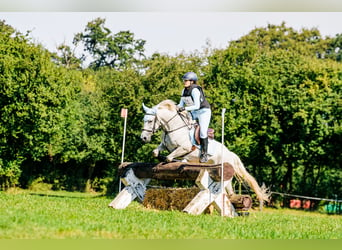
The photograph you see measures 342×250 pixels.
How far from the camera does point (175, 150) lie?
40.8 feet

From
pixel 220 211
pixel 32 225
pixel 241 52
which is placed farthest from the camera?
pixel 241 52

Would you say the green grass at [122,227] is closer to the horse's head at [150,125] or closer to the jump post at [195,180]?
the jump post at [195,180]

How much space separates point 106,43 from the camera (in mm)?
42812

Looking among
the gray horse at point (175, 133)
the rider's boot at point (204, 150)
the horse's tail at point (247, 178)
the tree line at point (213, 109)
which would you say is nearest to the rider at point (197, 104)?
the rider's boot at point (204, 150)

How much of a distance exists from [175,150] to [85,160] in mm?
20325

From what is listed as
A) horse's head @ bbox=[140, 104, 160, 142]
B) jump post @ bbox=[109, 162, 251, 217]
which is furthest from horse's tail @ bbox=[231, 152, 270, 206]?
horse's head @ bbox=[140, 104, 160, 142]

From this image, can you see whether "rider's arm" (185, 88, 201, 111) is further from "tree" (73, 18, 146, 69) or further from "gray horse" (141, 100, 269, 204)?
"tree" (73, 18, 146, 69)

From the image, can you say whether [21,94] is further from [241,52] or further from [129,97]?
[241,52]

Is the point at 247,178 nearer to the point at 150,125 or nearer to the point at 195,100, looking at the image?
the point at 195,100

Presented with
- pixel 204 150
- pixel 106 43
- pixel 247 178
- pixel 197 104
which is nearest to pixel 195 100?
pixel 197 104

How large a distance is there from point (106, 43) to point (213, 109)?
18.4m

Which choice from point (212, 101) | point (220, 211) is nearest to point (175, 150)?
point (220, 211)

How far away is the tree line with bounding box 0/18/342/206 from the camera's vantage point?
1040 inches

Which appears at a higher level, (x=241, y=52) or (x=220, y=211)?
(x=241, y=52)
